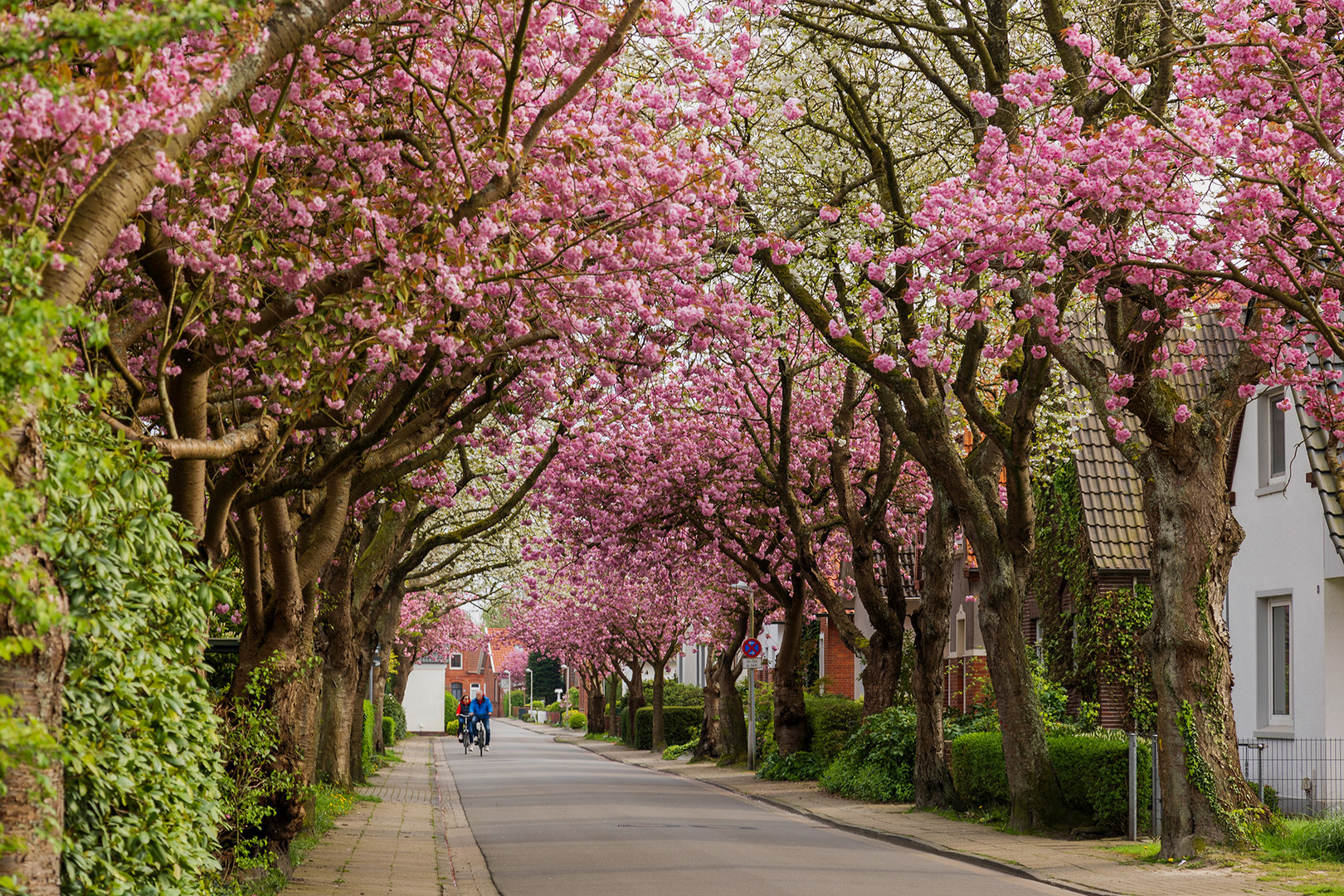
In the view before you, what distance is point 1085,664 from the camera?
81.0 feet

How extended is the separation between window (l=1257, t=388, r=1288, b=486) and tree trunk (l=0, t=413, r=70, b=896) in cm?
1933

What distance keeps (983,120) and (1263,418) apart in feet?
29.8

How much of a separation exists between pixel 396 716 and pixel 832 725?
30.2m

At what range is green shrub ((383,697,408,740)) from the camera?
2073 inches

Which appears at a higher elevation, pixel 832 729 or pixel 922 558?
pixel 922 558

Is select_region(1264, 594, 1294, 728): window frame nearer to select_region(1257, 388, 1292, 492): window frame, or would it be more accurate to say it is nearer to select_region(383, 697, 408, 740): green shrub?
select_region(1257, 388, 1292, 492): window frame

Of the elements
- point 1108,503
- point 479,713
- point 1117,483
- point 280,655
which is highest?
point 1117,483

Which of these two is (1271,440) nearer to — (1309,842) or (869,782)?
(869,782)

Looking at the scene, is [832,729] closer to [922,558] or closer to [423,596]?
[922,558]

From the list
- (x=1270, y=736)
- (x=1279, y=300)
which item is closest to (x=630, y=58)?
(x=1279, y=300)

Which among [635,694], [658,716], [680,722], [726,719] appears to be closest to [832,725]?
[726,719]

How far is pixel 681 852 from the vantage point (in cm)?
1539

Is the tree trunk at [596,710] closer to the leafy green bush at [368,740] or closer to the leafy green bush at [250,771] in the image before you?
the leafy green bush at [368,740]

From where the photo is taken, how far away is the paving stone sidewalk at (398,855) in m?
12.2
